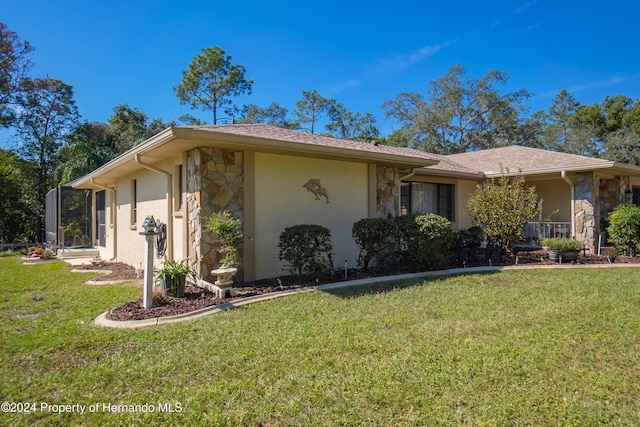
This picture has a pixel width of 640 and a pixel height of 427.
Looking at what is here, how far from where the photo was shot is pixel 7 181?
56.8ft

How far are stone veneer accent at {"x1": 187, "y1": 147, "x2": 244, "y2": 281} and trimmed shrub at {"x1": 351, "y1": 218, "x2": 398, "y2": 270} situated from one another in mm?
2440

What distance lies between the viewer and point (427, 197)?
40.9 feet

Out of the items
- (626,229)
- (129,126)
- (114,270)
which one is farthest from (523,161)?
(129,126)

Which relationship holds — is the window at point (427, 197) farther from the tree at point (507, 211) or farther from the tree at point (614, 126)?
the tree at point (614, 126)

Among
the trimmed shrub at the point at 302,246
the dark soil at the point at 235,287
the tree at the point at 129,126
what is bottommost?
the dark soil at the point at 235,287

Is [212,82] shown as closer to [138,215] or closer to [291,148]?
[138,215]

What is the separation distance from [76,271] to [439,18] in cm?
1508

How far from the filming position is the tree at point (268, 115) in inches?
1199

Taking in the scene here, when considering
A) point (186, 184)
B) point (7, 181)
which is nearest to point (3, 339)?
point (186, 184)

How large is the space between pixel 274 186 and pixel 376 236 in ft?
7.57

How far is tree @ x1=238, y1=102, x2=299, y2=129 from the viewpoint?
30.5m

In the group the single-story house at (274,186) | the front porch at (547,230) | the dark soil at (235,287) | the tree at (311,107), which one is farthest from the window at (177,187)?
the tree at (311,107)

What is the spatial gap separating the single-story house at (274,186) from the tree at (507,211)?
5.89ft

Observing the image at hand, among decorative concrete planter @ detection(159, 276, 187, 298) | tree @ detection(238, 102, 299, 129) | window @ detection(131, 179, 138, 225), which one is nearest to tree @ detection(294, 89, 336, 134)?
tree @ detection(238, 102, 299, 129)
